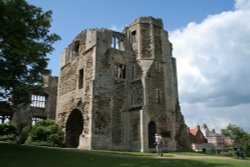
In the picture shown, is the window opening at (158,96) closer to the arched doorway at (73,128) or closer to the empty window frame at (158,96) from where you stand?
the empty window frame at (158,96)

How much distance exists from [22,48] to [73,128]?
15605 mm

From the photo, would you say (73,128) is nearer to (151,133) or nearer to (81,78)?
(81,78)

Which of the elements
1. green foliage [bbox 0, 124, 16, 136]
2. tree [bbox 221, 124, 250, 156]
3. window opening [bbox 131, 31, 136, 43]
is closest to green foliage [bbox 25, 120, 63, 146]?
green foliage [bbox 0, 124, 16, 136]

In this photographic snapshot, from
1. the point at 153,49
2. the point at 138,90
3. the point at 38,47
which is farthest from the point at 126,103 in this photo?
the point at 38,47

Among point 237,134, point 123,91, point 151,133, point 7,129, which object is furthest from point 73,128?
point 237,134

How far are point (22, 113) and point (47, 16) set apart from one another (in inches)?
984

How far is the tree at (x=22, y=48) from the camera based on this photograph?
47.1 ft

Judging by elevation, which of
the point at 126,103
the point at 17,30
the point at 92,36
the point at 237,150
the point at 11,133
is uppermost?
the point at 92,36

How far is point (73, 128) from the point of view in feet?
93.6

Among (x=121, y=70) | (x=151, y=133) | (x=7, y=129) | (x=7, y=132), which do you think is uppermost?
(x=121, y=70)

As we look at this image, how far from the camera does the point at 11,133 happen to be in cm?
2966

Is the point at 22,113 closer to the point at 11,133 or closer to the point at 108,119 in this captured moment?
the point at 11,133

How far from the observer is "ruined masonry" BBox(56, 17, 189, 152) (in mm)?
23672

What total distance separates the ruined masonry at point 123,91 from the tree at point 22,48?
26.6ft
